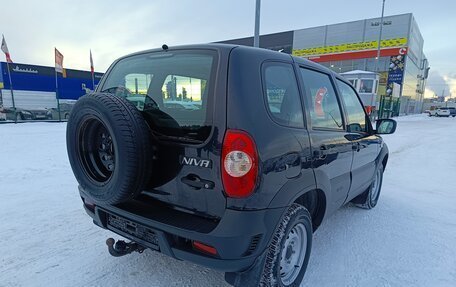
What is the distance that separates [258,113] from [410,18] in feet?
143

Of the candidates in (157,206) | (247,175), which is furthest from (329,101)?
(157,206)

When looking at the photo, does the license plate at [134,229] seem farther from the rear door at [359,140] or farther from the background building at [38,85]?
the background building at [38,85]

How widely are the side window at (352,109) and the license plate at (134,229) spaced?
2.19m

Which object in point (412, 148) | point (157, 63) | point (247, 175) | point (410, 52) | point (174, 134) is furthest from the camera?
point (410, 52)

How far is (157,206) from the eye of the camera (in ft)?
6.61

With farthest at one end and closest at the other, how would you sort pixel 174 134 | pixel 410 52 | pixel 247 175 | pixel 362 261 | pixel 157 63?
pixel 410 52
pixel 362 261
pixel 157 63
pixel 174 134
pixel 247 175

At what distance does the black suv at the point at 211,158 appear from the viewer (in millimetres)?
1731

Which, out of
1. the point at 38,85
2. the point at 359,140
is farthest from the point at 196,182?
the point at 38,85

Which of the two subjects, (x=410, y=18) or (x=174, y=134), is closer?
(x=174, y=134)

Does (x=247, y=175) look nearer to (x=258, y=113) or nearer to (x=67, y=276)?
(x=258, y=113)

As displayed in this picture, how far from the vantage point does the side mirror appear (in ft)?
11.9

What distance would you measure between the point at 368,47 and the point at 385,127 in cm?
4082

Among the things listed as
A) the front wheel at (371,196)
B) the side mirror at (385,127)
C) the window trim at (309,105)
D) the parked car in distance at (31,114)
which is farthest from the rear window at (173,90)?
the parked car in distance at (31,114)

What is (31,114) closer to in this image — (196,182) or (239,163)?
(196,182)
